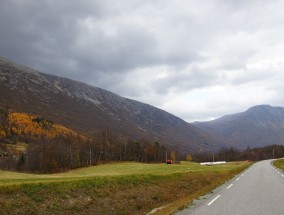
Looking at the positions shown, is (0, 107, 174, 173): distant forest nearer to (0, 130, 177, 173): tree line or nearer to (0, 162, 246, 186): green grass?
(0, 130, 177, 173): tree line

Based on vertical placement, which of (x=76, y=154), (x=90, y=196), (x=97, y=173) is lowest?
(x=97, y=173)

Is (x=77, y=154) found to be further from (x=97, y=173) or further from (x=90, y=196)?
(x=90, y=196)

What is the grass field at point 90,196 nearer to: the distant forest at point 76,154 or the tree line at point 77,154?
the distant forest at point 76,154

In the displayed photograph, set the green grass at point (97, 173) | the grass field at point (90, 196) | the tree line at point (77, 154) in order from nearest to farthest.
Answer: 1. the grass field at point (90, 196)
2. the green grass at point (97, 173)
3. the tree line at point (77, 154)

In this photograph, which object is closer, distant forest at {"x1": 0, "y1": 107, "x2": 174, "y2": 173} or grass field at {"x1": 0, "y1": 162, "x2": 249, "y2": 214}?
grass field at {"x1": 0, "y1": 162, "x2": 249, "y2": 214}

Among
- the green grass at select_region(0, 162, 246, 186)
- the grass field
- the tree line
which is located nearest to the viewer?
the grass field

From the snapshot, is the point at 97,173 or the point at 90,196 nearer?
the point at 90,196

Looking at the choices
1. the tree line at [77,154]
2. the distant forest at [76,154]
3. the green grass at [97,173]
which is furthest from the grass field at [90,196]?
the tree line at [77,154]

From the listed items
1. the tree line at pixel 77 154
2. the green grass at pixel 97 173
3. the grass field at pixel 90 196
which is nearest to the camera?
the grass field at pixel 90 196

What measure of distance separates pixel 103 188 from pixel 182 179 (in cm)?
1264

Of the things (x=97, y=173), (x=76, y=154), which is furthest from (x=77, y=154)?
(x=97, y=173)

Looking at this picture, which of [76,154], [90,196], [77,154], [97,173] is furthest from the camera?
[76,154]

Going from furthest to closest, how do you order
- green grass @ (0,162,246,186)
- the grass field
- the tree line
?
the tree line < green grass @ (0,162,246,186) < the grass field

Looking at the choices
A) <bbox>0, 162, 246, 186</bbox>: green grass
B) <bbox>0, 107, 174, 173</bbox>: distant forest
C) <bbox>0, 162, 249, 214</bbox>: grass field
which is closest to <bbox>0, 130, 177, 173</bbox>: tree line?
<bbox>0, 107, 174, 173</bbox>: distant forest
